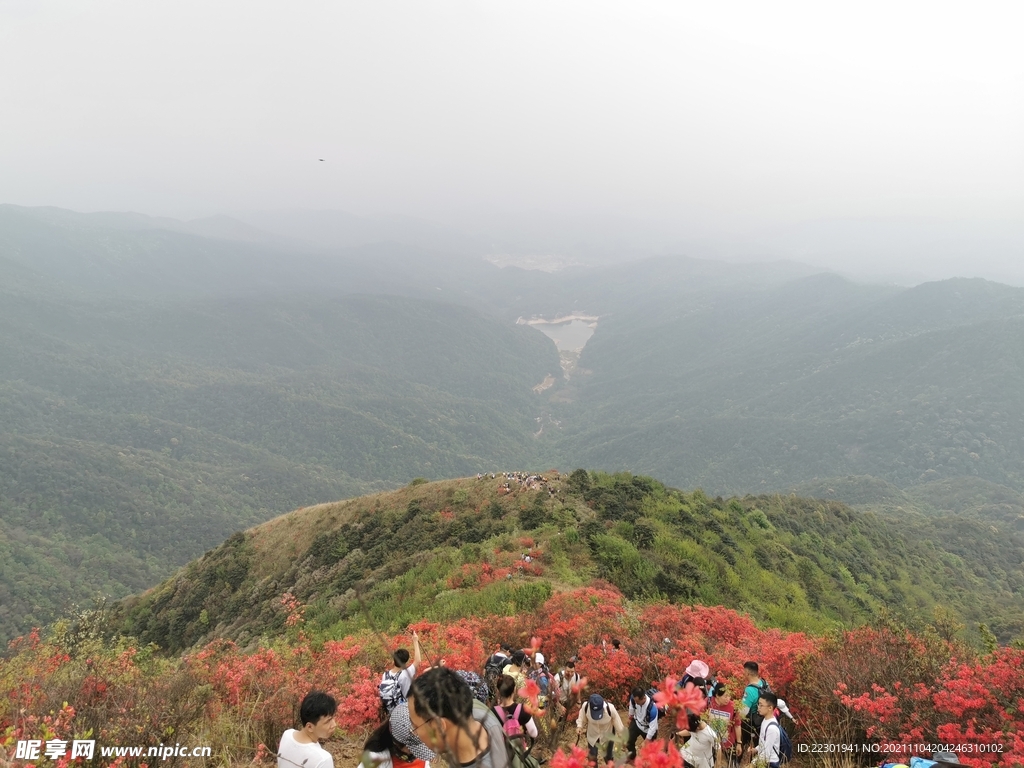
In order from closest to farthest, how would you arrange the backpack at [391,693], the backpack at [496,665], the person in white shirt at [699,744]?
the backpack at [391,693] < the person in white shirt at [699,744] < the backpack at [496,665]

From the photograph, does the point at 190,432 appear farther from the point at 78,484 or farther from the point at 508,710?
the point at 508,710

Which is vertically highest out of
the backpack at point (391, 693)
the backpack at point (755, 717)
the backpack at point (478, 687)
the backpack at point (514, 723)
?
the backpack at point (478, 687)

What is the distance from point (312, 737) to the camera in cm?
478

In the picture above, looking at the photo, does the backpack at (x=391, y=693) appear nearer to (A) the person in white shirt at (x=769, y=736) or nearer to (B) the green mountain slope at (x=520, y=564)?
(A) the person in white shirt at (x=769, y=736)

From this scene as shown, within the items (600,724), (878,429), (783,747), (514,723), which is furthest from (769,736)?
(878,429)

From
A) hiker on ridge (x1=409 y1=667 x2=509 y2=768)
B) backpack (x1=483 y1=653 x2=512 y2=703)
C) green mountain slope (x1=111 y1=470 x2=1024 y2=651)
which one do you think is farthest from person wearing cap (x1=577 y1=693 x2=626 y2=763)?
green mountain slope (x1=111 y1=470 x2=1024 y2=651)

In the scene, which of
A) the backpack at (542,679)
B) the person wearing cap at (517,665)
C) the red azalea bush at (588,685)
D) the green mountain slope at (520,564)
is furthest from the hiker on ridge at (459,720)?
the green mountain slope at (520,564)

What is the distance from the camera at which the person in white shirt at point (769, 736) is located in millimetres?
5730

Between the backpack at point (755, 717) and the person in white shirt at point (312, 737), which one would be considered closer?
the person in white shirt at point (312, 737)

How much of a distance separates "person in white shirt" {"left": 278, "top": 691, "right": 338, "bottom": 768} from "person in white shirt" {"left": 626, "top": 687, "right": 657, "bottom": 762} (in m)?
4.08

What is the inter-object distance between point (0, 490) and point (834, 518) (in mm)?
172313

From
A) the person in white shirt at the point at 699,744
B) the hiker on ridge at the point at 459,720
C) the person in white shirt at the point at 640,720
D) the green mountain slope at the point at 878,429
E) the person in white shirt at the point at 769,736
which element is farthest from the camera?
the green mountain slope at the point at 878,429

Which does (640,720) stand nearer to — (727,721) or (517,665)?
(727,721)

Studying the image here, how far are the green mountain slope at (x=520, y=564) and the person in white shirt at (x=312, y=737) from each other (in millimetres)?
11778
